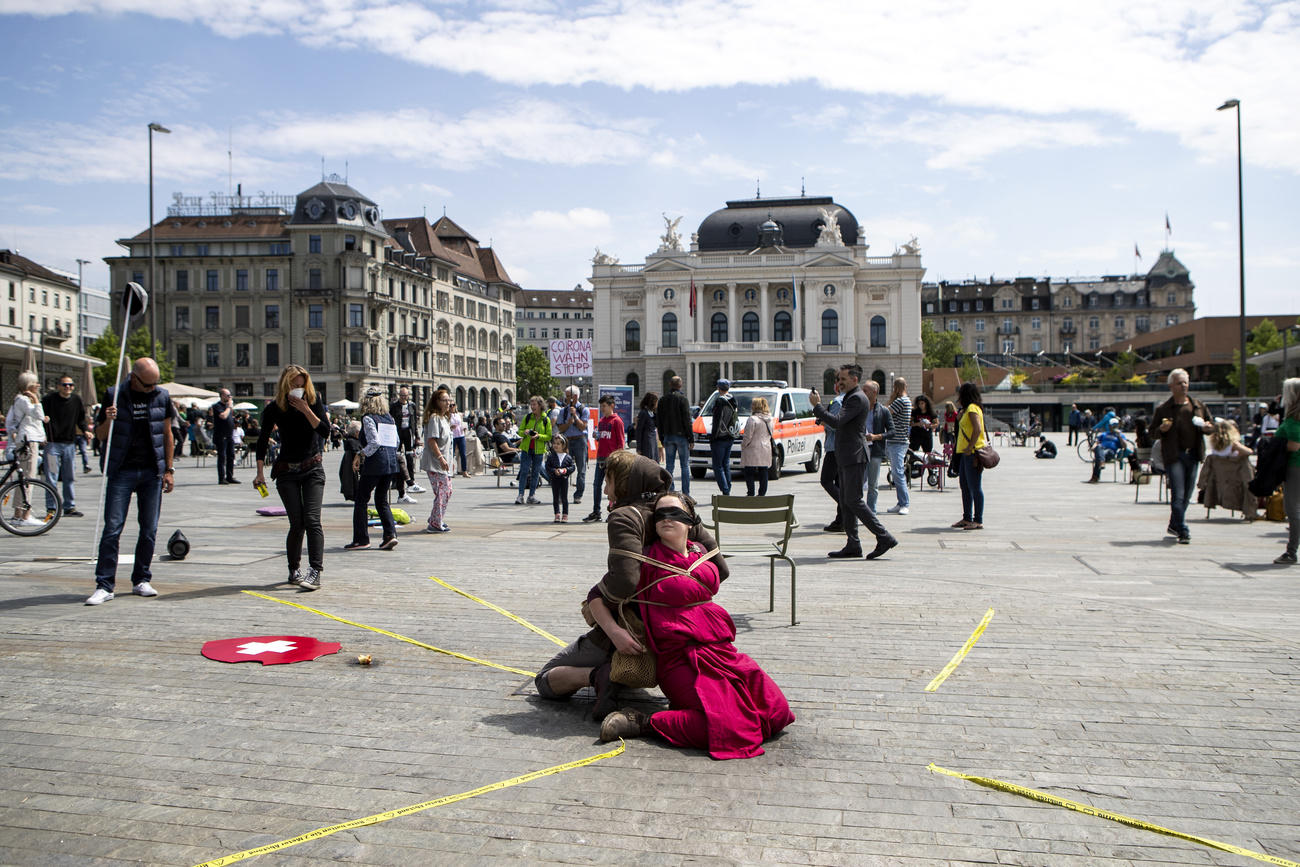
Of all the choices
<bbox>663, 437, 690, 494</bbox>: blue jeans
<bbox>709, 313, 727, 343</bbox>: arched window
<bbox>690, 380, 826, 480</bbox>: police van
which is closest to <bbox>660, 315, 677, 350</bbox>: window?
<bbox>709, 313, 727, 343</bbox>: arched window

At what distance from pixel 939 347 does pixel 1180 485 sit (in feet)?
374

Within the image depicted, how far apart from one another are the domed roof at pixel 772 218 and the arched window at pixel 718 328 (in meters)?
9.48

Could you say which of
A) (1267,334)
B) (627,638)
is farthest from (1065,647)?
(1267,334)

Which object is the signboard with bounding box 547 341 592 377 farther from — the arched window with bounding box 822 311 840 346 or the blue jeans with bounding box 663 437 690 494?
the arched window with bounding box 822 311 840 346

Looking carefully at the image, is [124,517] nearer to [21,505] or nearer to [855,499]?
[21,505]

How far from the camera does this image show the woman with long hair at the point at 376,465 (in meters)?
10.2

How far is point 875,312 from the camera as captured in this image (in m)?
93.9

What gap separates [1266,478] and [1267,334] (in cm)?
8225

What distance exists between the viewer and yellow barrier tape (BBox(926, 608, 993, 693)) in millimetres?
5385

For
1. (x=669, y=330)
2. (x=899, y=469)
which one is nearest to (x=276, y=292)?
(x=669, y=330)

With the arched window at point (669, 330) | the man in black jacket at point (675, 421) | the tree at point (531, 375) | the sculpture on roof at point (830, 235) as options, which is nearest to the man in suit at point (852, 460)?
the man in black jacket at point (675, 421)

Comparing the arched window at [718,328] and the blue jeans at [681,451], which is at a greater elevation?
the arched window at [718,328]

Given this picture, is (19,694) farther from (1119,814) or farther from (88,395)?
(88,395)

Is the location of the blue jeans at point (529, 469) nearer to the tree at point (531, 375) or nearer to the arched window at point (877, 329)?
the arched window at point (877, 329)
